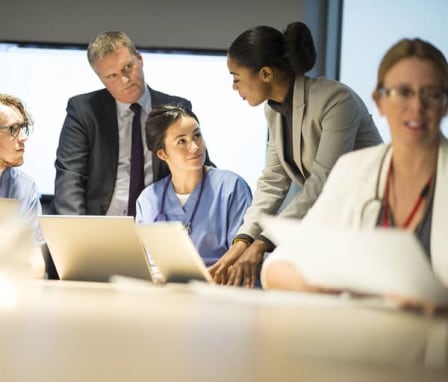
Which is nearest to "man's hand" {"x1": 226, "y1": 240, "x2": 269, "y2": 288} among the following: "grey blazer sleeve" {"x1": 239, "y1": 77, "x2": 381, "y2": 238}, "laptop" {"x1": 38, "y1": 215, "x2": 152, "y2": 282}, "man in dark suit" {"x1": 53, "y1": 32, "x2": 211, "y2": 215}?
"grey blazer sleeve" {"x1": 239, "y1": 77, "x2": 381, "y2": 238}

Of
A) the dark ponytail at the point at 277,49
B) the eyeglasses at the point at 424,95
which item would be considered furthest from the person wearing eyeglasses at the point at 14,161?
the eyeglasses at the point at 424,95

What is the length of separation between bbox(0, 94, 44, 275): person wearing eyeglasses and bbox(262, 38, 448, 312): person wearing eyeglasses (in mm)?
1431

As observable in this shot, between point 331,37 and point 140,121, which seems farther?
point 331,37

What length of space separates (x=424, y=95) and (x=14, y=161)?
70.6 inches

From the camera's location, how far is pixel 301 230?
3.45 feet

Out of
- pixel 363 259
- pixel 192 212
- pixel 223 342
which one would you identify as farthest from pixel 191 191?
pixel 223 342

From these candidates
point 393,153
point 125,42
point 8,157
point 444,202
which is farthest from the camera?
point 125,42

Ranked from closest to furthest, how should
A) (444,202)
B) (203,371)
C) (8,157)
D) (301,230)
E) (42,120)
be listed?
(203,371) < (301,230) < (444,202) < (8,157) < (42,120)

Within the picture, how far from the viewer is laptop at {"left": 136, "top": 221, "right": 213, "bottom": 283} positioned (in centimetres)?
180

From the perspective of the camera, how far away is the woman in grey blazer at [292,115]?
2.41 meters

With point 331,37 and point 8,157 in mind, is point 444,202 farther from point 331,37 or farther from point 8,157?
point 331,37

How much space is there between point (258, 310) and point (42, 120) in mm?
3850

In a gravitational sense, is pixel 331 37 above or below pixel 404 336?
above

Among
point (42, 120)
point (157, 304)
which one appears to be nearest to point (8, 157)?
point (42, 120)
